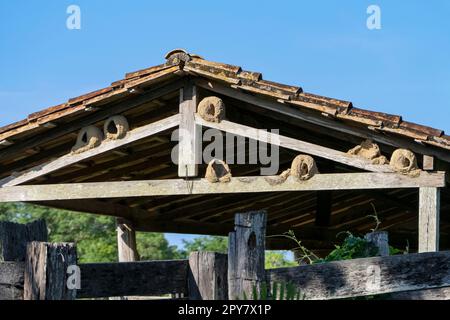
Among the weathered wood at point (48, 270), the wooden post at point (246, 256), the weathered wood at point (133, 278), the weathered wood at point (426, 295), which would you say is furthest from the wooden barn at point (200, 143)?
the weathered wood at point (48, 270)

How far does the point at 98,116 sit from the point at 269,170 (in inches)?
100

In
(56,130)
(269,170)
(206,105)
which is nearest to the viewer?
(206,105)

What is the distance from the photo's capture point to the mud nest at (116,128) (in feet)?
38.2

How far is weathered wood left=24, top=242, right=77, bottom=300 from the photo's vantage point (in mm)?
5859

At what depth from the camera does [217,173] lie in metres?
11.2

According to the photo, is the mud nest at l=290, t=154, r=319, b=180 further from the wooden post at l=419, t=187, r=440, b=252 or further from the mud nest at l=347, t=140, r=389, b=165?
the wooden post at l=419, t=187, r=440, b=252

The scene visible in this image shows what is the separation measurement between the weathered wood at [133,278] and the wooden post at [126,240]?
320 inches

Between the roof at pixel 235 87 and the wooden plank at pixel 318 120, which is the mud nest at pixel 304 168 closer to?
the wooden plank at pixel 318 120

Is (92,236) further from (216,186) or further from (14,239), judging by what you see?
(14,239)

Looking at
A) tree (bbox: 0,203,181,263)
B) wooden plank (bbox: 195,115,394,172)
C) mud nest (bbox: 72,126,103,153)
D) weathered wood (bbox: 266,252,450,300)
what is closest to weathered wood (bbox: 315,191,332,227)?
wooden plank (bbox: 195,115,394,172)

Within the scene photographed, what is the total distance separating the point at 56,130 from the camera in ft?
39.3

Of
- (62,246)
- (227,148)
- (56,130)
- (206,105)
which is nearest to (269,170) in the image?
(227,148)
